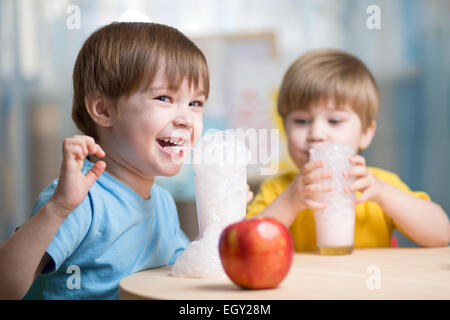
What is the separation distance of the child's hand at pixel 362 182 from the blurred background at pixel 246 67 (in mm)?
1263

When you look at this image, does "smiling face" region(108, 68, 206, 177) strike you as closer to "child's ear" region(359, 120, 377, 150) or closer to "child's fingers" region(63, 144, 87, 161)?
"child's fingers" region(63, 144, 87, 161)

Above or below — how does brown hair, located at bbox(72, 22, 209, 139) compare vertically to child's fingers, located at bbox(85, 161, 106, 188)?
above

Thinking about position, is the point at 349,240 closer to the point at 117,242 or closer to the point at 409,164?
the point at 117,242

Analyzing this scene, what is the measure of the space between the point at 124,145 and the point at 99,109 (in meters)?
0.10

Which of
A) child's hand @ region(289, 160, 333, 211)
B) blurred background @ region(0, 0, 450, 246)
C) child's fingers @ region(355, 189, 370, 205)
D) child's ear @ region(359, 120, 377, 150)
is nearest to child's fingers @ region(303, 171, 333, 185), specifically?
child's hand @ region(289, 160, 333, 211)

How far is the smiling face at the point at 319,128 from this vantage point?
4.41ft

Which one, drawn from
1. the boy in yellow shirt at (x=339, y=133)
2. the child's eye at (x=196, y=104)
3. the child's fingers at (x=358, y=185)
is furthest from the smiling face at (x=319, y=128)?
the child's eye at (x=196, y=104)

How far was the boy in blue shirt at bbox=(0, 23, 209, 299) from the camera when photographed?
0.95m

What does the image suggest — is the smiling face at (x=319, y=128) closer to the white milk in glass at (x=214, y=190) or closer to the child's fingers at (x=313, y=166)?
the child's fingers at (x=313, y=166)

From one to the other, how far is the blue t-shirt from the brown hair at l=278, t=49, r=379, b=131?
0.55 meters

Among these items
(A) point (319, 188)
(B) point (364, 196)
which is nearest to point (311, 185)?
(A) point (319, 188)

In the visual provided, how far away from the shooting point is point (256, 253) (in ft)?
2.18

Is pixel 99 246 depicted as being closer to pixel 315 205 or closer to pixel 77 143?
pixel 77 143

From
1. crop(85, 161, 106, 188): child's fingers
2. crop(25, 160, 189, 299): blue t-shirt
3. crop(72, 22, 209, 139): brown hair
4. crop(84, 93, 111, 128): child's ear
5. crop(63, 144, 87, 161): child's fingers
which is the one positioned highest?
crop(72, 22, 209, 139): brown hair
